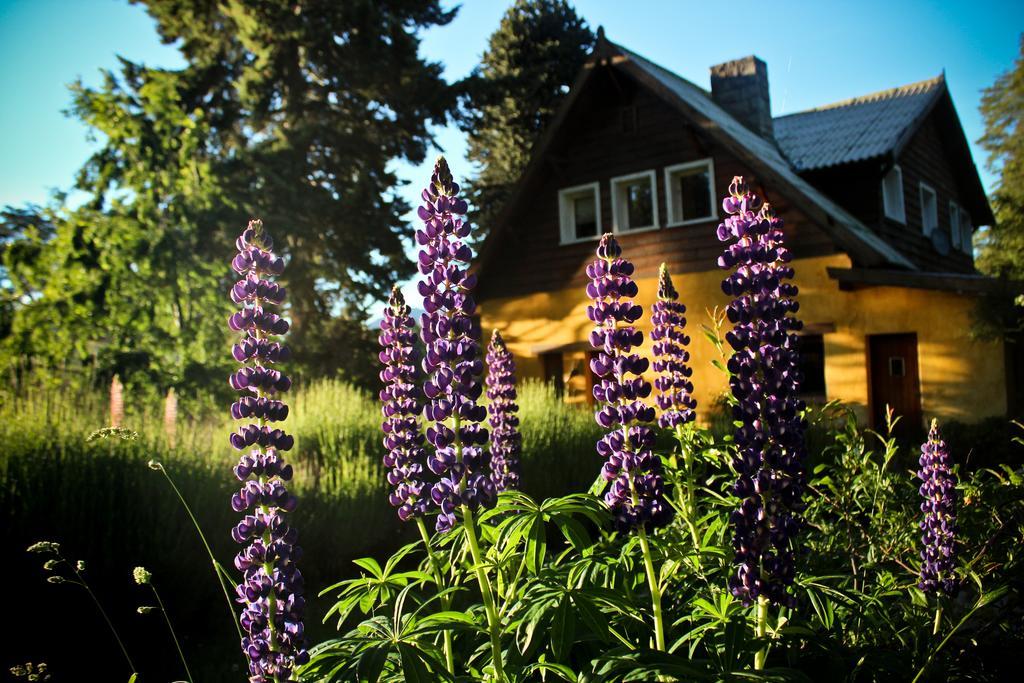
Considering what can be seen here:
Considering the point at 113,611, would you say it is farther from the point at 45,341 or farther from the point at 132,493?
the point at 45,341

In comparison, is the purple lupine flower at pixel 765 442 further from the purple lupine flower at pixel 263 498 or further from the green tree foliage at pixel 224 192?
the green tree foliage at pixel 224 192

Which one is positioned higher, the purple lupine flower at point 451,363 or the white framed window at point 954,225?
the white framed window at point 954,225

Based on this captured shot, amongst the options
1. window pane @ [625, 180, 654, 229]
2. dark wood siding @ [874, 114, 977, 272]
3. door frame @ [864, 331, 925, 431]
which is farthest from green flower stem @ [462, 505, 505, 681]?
dark wood siding @ [874, 114, 977, 272]

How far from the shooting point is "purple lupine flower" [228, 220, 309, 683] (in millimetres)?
2260

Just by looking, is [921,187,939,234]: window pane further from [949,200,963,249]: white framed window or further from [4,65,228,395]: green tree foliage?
[4,65,228,395]: green tree foliage

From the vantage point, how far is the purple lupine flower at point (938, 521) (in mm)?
3229

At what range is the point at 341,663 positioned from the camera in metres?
2.20

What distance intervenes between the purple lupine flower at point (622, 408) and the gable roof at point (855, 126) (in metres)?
16.8

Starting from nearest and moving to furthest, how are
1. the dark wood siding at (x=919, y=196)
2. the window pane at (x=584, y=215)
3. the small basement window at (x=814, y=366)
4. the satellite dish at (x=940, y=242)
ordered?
1. the small basement window at (x=814, y=366)
2. the dark wood siding at (x=919, y=196)
3. the window pane at (x=584, y=215)
4. the satellite dish at (x=940, y=242)

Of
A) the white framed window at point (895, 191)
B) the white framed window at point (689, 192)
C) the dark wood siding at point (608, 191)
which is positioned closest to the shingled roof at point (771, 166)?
the dark wood siding at point (608, 191)

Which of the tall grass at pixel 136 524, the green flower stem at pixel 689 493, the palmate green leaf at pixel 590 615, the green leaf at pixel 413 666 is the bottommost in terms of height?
the tall grass at pixel 136 524

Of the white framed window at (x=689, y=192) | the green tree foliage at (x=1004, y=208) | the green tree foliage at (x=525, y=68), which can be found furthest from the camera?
the green tree foliage at (x=525, y=68)

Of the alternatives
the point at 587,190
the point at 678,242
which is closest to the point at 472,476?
the point at 678,242

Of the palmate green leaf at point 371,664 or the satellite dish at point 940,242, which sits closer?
the palmate green leaf at point 371,664
